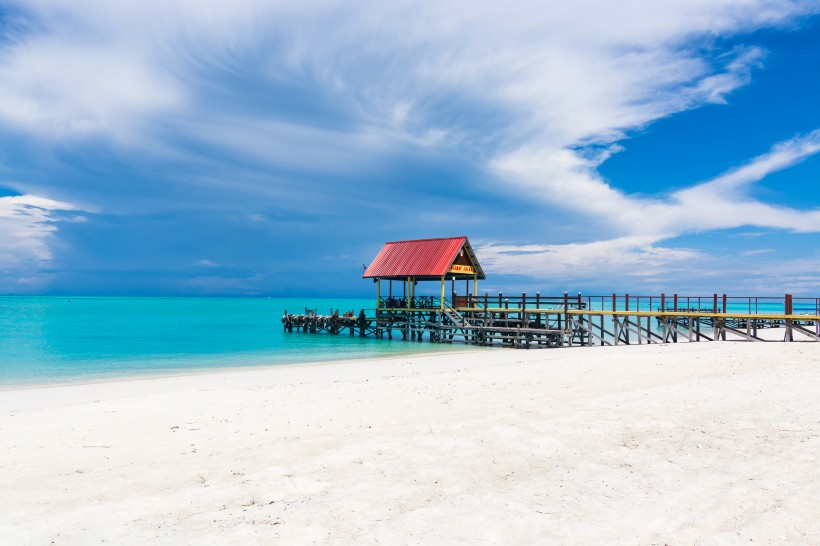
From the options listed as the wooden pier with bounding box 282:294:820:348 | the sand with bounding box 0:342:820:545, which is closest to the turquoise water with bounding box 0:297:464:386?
the wooden pier with bounding box 282:294:820:348

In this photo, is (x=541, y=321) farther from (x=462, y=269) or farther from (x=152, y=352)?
(x=152, y=352)

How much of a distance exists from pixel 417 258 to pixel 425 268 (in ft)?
5.08

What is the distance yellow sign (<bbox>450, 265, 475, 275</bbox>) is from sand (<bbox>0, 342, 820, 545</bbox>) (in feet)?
72.9

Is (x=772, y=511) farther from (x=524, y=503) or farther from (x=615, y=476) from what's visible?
(x=524, y=503)

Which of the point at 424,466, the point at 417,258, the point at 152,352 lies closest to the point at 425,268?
the point at 417,258

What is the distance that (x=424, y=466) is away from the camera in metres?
6.84

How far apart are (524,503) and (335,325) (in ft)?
126

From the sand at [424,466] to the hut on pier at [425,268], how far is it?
21678 millimetres

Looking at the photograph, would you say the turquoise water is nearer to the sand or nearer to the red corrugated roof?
the red corrugated roof

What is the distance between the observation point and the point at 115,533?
16.6 feet

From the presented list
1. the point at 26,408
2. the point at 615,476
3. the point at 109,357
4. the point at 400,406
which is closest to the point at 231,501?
the point at 615,476

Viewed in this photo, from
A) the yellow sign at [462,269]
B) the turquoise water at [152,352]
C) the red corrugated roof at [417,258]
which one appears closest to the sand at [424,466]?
the turquoise water at [152,352]

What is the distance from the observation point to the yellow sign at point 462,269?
34894 mm

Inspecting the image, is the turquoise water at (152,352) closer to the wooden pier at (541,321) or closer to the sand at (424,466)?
the wooden pier at (541,321)
